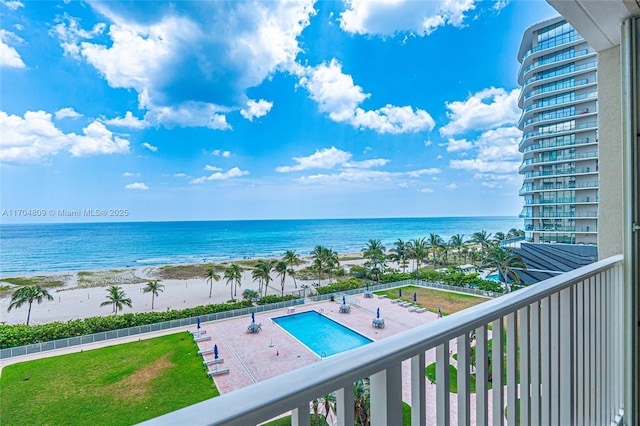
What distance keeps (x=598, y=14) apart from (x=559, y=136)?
13127 mm

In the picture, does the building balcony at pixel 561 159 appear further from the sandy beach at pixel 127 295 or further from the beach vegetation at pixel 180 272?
the beach vegetation at pixel 180 272

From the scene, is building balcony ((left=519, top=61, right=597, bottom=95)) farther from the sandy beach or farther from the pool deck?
the sandy beach

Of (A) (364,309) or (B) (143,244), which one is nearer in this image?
(A) (364,309)

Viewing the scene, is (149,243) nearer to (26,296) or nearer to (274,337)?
(26,296)

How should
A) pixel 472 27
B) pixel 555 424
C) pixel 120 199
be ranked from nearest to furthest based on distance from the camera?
pixel 555 424, pixel 472 27, pixel 120 199

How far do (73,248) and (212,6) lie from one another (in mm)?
25214

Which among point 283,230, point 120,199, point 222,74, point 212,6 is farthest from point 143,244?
point 212,6

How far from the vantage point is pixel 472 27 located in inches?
471

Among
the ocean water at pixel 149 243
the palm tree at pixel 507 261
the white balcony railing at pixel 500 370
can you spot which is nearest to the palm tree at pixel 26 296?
the ocean water at pixel 149 243

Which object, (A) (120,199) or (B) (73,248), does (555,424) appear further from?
(B) (73,248)

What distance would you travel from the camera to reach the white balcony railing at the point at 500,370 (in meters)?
0.35

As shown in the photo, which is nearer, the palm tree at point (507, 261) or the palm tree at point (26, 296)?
the palm tree at point (507, 261)

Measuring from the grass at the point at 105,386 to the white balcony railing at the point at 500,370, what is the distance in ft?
10.6

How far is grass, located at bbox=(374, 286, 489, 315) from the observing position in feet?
21.8
